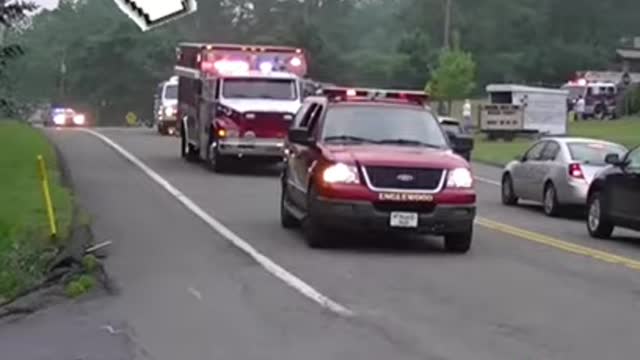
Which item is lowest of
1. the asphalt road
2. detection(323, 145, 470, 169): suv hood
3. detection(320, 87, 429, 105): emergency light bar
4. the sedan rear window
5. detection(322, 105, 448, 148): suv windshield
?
the asphalt road

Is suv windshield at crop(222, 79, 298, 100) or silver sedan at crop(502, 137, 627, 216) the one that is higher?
suv windshield at crop(222, 79, 298, 100)

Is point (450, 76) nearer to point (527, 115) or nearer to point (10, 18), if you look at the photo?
point (527, 115)

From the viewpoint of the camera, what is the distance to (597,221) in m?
20.3

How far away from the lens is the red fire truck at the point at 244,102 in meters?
30.4

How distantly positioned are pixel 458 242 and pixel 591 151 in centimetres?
878

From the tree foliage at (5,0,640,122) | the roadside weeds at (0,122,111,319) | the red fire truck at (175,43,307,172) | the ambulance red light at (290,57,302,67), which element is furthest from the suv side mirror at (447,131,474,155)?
the tree foliage at (5,0,640,122)

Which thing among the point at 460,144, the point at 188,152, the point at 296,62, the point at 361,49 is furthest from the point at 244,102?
→ the point at 361,49

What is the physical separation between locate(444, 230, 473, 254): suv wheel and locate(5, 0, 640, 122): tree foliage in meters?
77.6

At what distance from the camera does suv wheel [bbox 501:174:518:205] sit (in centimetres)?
2675

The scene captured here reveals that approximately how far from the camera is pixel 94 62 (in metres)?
111

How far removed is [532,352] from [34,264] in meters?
5.92

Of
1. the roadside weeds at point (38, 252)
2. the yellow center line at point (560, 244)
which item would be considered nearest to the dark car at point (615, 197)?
the yellow center line at point (560, 244)

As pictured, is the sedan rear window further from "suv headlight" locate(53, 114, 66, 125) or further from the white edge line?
"suv headlight" locate(53, 114, 66, 125)

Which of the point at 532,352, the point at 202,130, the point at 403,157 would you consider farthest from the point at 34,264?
the point at 202,130
